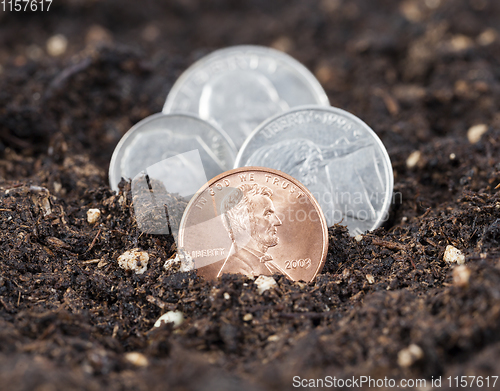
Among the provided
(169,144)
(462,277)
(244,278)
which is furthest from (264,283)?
(169,144)

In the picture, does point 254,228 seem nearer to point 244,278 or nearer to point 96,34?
point 244,278

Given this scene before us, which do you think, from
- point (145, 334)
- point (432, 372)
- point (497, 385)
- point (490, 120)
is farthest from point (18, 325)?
point (490, 120)

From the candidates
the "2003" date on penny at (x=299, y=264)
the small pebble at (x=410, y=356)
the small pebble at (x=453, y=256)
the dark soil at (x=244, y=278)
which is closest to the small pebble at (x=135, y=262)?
the dark soil at (x=244, y=278)

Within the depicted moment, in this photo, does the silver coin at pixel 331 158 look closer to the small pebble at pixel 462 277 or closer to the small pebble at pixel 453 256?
the small pebble at pixel 453 256

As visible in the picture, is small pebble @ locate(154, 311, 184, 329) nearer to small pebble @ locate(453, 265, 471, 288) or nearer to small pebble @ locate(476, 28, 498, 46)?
small pebble @ locate(453, 265, 471, 288)

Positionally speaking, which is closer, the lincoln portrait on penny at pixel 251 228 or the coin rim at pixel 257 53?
the lincoln portrait on penny at pixel 251 228

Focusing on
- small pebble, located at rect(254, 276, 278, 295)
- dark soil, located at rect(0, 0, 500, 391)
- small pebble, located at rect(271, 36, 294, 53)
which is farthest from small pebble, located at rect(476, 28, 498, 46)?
small pebble, located at rect(254, 276, 278, 295)

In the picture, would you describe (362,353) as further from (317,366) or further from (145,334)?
(145,334)
